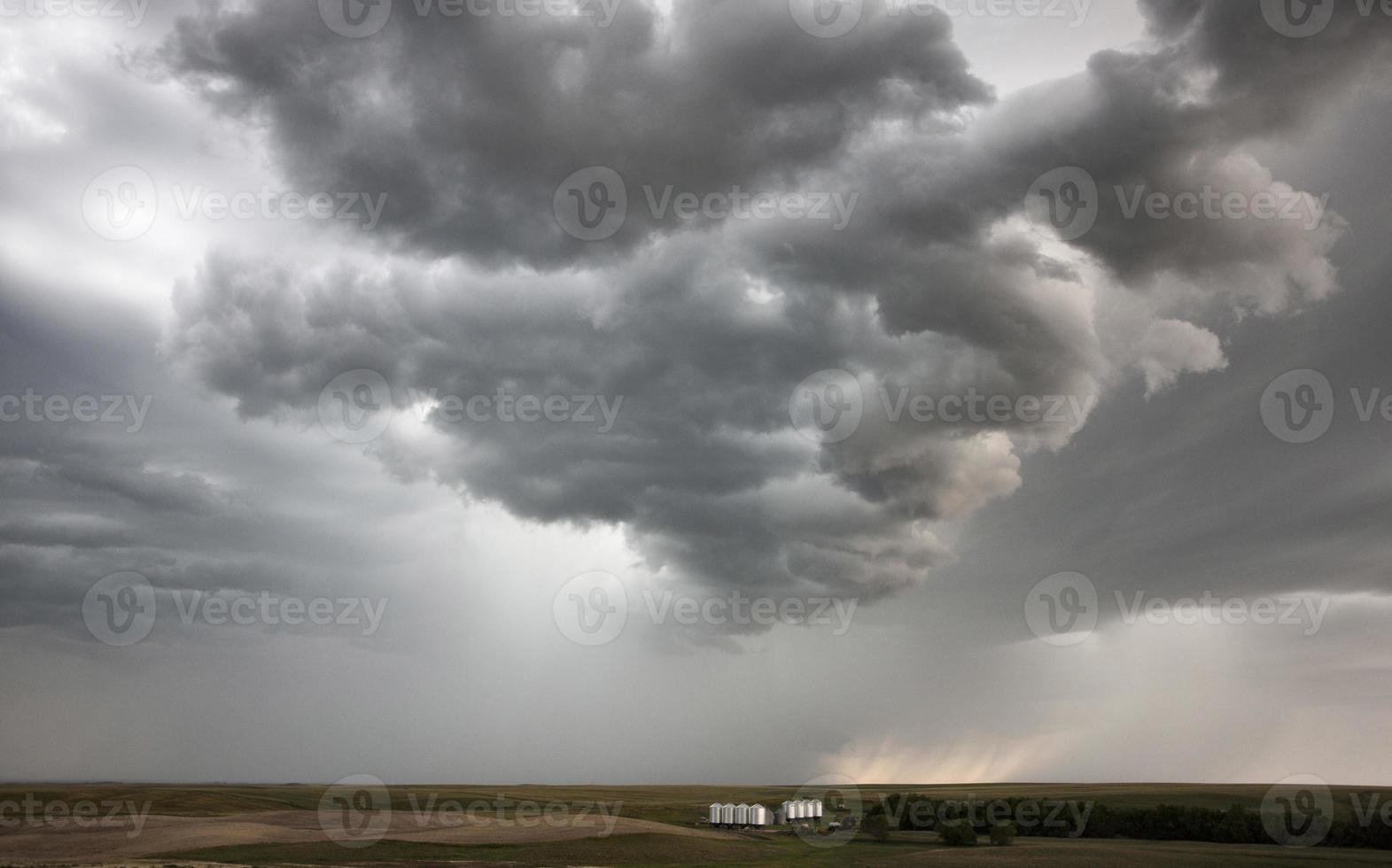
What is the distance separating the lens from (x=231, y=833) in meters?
106

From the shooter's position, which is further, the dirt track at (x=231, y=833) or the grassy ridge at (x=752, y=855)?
the dirt track at (x=231, y=833)

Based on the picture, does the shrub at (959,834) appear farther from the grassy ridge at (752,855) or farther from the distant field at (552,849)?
the distant field at (552,849)

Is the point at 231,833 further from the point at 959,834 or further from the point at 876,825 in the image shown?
the point at 959,834

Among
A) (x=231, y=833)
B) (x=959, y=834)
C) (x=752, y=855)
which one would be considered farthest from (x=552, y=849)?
(x=959, y=834)

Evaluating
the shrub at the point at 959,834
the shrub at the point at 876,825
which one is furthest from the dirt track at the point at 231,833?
the shrub at the point at 959,834

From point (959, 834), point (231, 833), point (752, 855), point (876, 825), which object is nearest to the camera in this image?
point (752, 855)

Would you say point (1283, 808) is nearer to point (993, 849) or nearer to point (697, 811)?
point (993, 849)

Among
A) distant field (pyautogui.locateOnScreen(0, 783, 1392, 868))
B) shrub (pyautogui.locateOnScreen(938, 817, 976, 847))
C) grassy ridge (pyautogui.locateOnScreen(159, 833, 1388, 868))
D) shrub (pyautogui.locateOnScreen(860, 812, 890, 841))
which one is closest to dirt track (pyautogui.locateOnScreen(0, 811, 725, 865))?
distant field (pyautogui.locateOnScreen(0, 783, 1392, 868))

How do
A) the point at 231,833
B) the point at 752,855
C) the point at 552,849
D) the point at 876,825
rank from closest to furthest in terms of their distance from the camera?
1. the point at 552,849
2. the point at 752,855
3. the point at 231,833
4. the point at 876,825

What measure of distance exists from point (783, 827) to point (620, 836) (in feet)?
117

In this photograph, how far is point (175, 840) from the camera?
99000mm

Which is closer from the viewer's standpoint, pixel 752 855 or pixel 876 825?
pixel 752 855

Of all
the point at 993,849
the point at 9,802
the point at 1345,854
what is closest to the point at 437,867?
the point at 993,849

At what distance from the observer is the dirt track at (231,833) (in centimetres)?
9006
